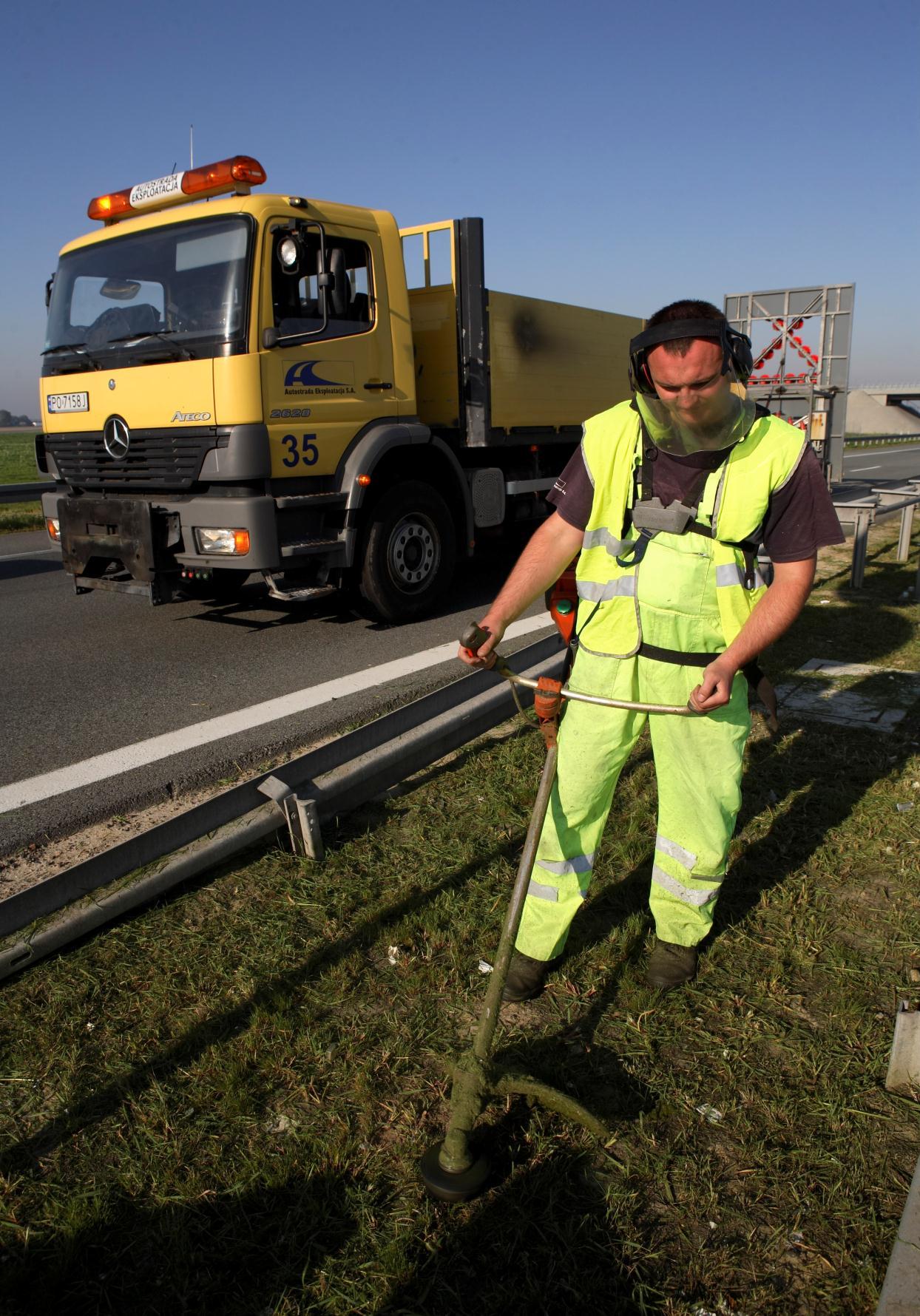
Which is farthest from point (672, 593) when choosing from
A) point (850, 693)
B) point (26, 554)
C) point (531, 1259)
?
point (26, 554)

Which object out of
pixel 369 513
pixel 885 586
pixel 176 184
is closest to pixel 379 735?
pixel 369 513

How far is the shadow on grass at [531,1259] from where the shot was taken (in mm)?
1873

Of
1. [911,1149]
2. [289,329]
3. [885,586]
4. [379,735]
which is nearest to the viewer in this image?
[911,1149]

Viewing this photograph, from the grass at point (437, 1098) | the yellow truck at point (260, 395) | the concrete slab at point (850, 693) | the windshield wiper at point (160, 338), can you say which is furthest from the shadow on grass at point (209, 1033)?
the windshield wiper at point (160, 338)

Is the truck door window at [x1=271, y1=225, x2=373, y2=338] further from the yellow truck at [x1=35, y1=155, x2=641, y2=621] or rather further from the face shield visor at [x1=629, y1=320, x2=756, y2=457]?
the face shield visor at [x1=629, y1=320, x2=756, y2=457]

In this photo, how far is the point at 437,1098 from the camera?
2.38 meters

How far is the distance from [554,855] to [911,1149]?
3.65 feet

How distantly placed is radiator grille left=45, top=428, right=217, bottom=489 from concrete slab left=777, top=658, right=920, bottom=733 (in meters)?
3.86

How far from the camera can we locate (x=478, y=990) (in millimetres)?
2799

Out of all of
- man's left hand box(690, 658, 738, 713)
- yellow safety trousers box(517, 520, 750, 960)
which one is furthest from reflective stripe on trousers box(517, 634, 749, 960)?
man's left hand box(690, 658, 738, 713)

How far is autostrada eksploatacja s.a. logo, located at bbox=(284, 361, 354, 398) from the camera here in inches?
239

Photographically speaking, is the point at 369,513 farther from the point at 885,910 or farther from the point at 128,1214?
the point at 128,1214

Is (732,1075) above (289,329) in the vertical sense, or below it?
below

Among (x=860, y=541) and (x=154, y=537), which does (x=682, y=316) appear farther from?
(x=860, y=541)
